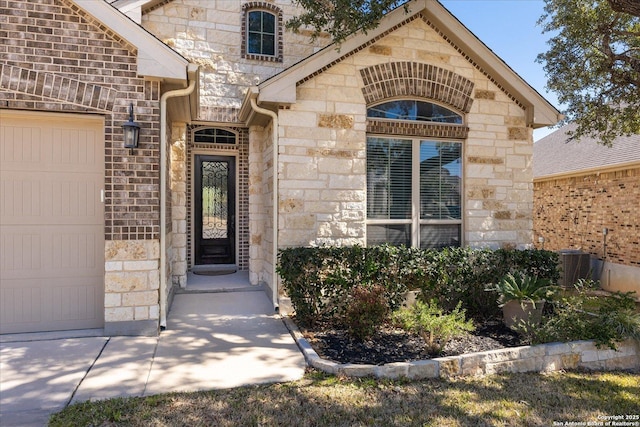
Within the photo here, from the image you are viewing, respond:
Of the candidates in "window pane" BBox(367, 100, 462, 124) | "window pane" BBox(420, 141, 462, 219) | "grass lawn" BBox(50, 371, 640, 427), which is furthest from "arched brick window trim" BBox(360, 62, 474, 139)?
"grass lawn" BBox(50, 371, 640, 427)

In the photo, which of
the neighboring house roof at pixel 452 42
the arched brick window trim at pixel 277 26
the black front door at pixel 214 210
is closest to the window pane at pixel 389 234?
the neighboring house roof at pixel 452 42

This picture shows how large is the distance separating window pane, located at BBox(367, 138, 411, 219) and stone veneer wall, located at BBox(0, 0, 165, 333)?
3.37 metres

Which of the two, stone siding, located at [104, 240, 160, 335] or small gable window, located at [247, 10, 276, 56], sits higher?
small gable window, located at [247, 10, 276, 56]

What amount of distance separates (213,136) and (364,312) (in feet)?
17.8

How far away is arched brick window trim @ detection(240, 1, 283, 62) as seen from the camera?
26.8 ft

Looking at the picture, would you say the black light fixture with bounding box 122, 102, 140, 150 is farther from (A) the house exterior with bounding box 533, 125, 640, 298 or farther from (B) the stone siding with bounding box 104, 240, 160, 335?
(A) the house exterior with bounding box 533, 125, 640, 298

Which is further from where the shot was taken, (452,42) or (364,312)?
(452,42)

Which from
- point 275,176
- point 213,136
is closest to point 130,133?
point 275,176

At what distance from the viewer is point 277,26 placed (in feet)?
27.7

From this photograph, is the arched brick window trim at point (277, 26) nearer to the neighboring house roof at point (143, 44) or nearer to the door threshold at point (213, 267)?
the neighboring house roof at point (143, 44)

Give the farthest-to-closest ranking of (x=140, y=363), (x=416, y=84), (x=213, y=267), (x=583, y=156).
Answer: (x=583, y=156), (x=213, y=267), (x=416, y=84), (x=140, y=363)

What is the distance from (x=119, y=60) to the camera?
17.1 ft

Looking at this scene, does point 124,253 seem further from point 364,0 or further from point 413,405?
point 364,0

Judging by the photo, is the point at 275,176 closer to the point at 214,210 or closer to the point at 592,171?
the point at 214,210
